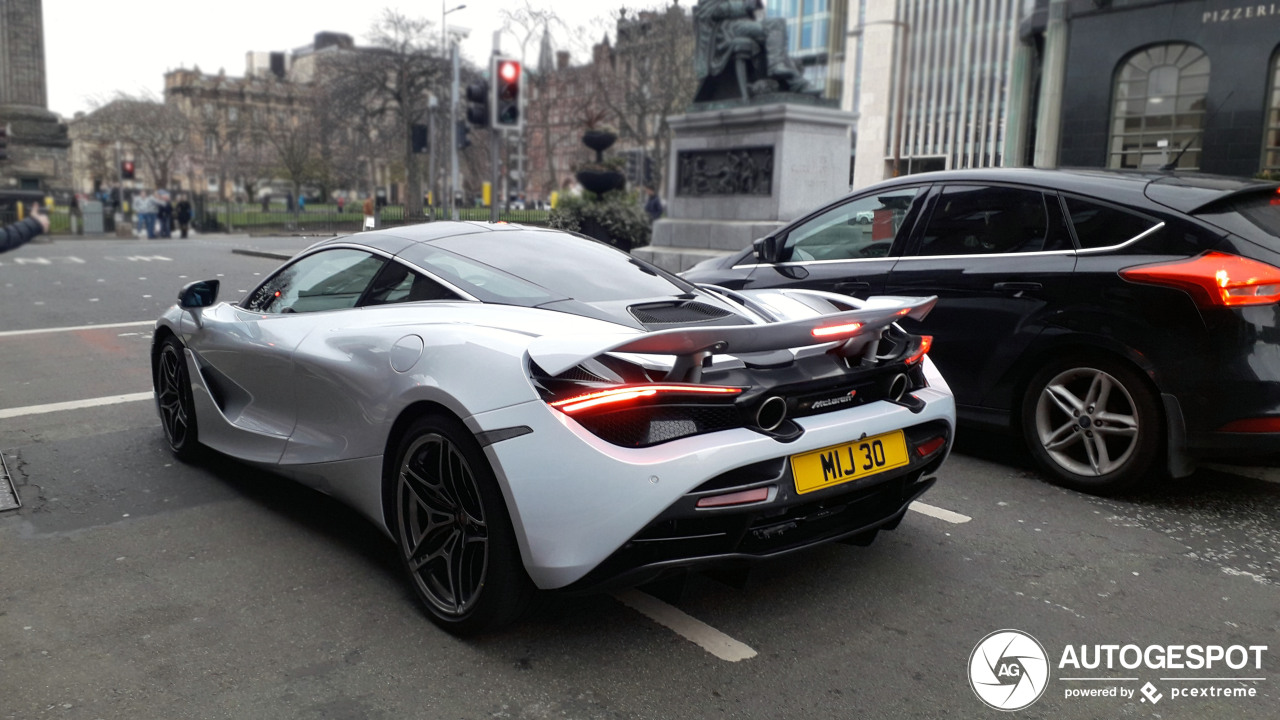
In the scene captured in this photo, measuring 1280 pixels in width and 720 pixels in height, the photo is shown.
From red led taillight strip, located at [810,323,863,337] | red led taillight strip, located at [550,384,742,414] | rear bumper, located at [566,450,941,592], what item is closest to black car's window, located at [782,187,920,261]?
red led taillight strip, located at [810,323,863,337]

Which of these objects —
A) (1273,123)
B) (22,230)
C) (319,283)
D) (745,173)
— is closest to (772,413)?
(319,283)

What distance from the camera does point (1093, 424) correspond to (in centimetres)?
479

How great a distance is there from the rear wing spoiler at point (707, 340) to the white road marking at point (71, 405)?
5.04 m

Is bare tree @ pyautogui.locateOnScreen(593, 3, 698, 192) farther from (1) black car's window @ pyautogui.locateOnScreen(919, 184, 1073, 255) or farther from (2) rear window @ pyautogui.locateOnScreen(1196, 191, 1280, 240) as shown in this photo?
(2) rear window @ pyautogui.locateOnScreen(1196, 191, 1280, 240)

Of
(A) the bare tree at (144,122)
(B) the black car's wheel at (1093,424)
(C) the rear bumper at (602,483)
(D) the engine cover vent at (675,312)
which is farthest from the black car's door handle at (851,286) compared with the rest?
(A) the bare tree at (144,122)

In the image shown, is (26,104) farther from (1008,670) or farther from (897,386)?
(1008,670)

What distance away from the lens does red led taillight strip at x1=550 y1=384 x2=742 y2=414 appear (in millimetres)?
2826

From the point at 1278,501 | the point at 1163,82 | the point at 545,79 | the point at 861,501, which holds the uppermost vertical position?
the point at 545,79

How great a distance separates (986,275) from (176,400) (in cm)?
436

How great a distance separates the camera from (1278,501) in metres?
4.78

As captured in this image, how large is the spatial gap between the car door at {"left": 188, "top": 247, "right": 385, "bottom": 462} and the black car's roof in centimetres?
337

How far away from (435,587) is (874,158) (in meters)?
44.5

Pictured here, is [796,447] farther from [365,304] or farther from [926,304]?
[365,304]

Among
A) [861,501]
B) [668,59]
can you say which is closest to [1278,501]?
[861,501]
